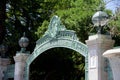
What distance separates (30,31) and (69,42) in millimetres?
8074

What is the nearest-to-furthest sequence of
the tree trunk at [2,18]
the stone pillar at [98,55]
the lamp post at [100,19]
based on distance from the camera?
the stone pillar at [98,55] → the lamp post at [100,19] → the tree trunk at [2,18]

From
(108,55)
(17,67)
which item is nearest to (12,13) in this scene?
(17,67)

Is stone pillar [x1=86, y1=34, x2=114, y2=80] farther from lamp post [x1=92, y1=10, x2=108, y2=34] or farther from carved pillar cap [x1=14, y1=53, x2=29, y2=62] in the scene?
carved pillar cap [x1=14, y1=53, x2=29, y2=62]

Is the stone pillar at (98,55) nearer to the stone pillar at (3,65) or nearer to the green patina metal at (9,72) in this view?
the green patina metal at (9,72)

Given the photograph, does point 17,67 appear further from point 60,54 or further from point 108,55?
point 108,55

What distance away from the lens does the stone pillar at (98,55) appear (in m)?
8.12

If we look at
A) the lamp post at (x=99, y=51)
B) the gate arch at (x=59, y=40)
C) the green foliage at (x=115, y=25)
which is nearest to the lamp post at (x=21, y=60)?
the gate arch at (x=59, y=40)

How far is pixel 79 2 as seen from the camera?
13922 millimetres

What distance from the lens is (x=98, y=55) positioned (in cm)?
821

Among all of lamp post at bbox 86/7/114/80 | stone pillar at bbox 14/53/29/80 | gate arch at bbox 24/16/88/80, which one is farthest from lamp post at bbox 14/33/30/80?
lamp post at bbox 86/7/114/80

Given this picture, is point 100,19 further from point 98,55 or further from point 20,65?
point 20,65

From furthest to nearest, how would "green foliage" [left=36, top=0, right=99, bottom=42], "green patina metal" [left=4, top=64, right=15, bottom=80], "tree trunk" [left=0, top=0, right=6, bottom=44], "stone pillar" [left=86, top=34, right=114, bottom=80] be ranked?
1. "tree trunk" [left=0, top=0, right=6, bottom=44]
2. "green foliage" [left=36, top=0, right=99, bottom=42]
3. "green patina metal" [left=4, top=64, right=15, bottom=80]
4. "stone pillar" [left=86, top=34, right=114, bottom=80]

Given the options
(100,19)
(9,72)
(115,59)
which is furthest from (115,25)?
(115,59)

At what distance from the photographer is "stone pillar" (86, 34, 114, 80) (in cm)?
812
